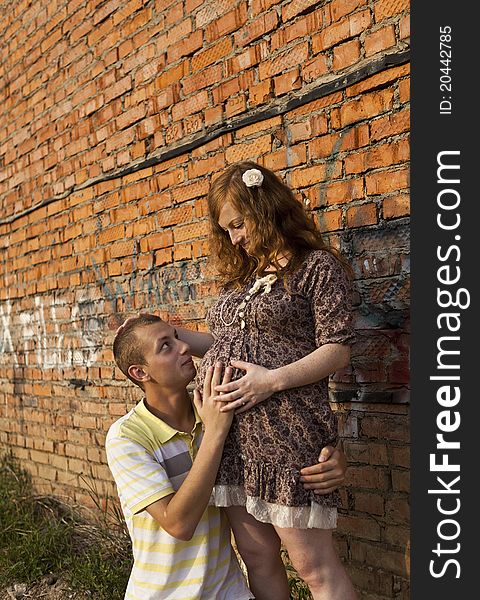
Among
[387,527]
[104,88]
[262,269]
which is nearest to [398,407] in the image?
[387,527]

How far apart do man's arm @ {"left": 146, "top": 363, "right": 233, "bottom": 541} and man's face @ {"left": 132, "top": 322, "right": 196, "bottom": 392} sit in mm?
181

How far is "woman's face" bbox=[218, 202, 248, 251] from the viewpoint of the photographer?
279 centimetres

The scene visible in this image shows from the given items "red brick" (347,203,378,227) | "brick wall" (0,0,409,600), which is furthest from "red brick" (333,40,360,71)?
"red brick" (347,203,378,227)

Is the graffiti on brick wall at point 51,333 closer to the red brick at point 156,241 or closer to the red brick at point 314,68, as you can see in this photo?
the red brick at point 156,241

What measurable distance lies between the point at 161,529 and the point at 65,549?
2208 millimetres

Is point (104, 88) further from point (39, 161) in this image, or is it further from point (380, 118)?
point (380, 118)

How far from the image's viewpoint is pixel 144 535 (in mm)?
2721

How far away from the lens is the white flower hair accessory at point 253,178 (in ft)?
9.11

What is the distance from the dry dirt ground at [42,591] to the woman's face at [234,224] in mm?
2276

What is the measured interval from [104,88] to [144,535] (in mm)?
3252

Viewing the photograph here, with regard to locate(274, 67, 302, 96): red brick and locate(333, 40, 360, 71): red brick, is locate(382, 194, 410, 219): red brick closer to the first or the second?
locate(333, 40, 360, 71): red brick

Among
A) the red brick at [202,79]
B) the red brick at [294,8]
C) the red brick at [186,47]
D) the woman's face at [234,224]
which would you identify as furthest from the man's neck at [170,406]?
the red brick at [186,47]

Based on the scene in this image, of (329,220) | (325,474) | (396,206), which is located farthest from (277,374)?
(329,220)

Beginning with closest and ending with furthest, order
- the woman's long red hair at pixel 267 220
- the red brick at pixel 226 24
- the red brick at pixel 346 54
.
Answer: the woman's long red hair at pixel 267 220, the red brick at pixel 346 54, the red brick at pixel 226 24
